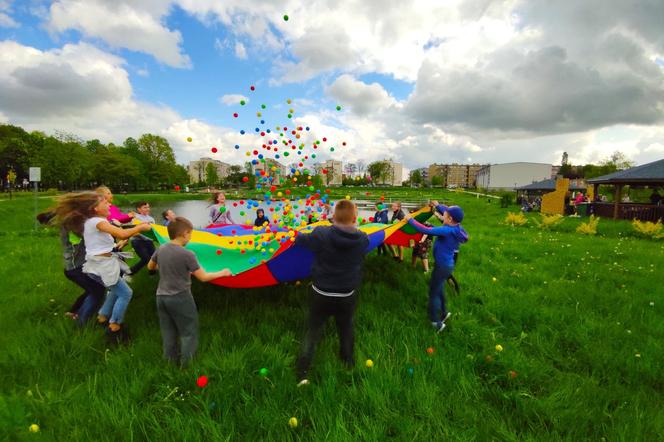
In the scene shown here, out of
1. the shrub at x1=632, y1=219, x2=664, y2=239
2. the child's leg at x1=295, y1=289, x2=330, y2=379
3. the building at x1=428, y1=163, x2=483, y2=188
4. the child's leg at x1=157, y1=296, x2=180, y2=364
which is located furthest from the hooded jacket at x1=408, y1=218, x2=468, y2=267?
the building at x1=428, y1=163, x2=483, y2=188

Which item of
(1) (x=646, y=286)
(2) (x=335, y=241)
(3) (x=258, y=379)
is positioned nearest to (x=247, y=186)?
(2) (x=335, y=241)

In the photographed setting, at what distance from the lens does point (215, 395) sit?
2516mm

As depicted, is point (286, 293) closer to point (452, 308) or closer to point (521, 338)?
point (452, 308)

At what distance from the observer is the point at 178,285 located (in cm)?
268

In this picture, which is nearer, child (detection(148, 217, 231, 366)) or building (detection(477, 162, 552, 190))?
child (detection(148, 217, 231, 366))

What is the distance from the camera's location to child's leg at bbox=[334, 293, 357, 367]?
9.00 ft

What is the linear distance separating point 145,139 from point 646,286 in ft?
205

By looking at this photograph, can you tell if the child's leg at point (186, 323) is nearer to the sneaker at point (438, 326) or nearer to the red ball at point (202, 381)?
the red ball at point (202, 381)

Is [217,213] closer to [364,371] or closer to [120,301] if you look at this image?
[120,301]

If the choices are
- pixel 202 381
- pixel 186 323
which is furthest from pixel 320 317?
pixel 186 323

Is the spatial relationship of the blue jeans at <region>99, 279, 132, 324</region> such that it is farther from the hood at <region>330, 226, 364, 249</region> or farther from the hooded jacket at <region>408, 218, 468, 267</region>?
the hooded jacket at <region>408, 218, 468, 267</region>

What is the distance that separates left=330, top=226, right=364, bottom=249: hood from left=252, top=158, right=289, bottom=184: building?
1.74 m

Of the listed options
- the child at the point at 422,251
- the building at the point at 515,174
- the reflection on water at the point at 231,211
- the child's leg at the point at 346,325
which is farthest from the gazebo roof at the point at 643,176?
the building at the point at 515,174

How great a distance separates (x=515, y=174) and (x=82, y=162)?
105 meters
